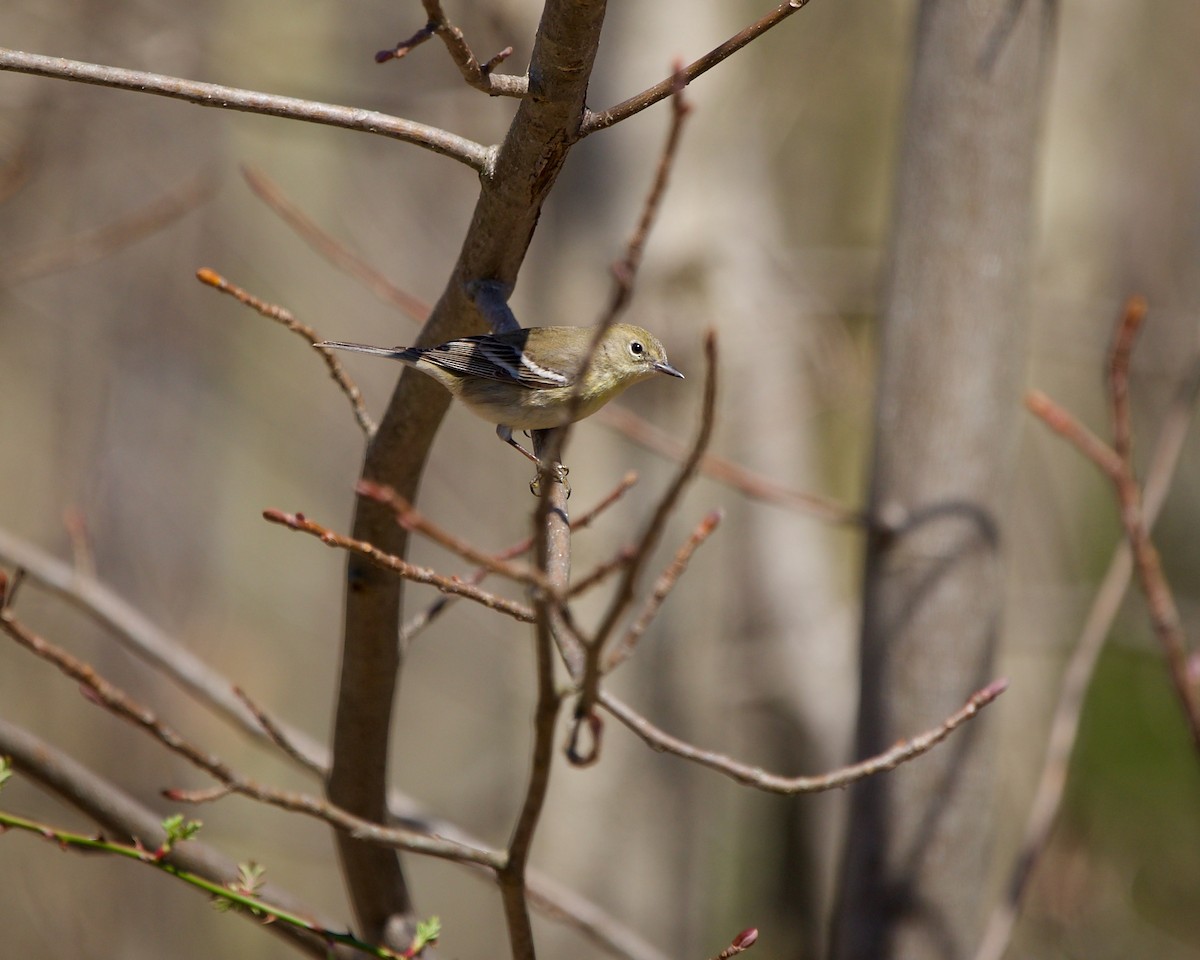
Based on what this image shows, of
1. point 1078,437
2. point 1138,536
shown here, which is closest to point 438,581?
point 1138,536

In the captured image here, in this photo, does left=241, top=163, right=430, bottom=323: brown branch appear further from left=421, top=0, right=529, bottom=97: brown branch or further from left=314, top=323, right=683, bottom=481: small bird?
left=421, top=0, right=529, bottom=97: brown branch

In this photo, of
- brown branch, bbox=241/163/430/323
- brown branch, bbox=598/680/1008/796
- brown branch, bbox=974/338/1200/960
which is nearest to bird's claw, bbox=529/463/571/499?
brown branch, bbox=598/680/1008/796

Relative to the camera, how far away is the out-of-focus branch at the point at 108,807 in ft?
5.16

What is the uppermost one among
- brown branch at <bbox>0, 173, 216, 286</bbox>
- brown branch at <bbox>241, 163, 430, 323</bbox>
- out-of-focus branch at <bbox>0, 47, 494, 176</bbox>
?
brown branch at <bbox>0, 173, 216, 286</bbox>

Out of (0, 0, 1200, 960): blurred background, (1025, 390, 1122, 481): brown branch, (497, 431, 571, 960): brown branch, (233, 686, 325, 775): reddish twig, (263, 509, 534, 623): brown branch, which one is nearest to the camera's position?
(497, 431, 571, 960): brown branch

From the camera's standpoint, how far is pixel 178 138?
6531 millimetres

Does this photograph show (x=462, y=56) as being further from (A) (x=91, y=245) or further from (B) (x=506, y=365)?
(A) (x=91, y=245)

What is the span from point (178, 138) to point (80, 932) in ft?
15.1

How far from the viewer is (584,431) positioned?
160 inches

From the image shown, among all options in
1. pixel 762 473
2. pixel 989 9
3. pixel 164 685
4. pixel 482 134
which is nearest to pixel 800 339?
pixel 762 473

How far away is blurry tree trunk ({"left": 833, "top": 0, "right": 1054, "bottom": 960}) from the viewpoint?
82.0 inches

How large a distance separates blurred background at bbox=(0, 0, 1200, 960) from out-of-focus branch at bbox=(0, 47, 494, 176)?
76.5 inches

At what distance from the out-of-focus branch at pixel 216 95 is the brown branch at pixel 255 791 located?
2.25 ft

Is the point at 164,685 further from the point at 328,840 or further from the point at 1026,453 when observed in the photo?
the point at 1026,453
